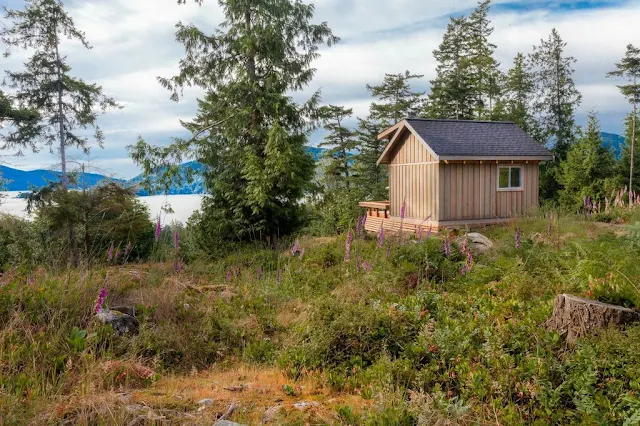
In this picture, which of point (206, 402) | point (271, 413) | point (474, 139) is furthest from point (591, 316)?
point (474, 139)

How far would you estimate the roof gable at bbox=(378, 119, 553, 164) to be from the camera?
13.9 metres

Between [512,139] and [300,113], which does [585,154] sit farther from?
[300,113]

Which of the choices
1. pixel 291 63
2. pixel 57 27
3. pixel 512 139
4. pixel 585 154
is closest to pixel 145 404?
pixel 291 63

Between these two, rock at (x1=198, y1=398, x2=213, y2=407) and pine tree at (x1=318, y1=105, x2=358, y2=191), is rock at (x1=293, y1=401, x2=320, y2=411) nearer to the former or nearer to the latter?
rock at (x1=198, y1=398, x2=213, y2=407)

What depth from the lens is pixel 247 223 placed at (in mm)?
14438

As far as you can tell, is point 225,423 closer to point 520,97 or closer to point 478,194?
point 478,194

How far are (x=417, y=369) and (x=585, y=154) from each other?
78.0ft

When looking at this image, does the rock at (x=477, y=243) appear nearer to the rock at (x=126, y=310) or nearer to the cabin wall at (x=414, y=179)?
the cabin wall at (x=414, y=179)

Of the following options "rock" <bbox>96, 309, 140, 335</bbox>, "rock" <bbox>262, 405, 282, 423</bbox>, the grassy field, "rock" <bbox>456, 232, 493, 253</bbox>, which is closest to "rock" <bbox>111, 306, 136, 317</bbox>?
the grassy field

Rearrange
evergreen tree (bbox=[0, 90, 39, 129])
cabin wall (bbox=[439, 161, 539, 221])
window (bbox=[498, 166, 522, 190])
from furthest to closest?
evergreen tree (bbox=[0, 90, 39, 129]), window (bbox=[498, 166, 522, 190]), cabin wall (bbox=[439, 161, 539, 221])

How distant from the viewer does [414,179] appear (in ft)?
50.0

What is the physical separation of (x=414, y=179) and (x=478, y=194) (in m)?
2.14

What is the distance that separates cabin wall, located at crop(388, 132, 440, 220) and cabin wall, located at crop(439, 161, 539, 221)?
1.09ft

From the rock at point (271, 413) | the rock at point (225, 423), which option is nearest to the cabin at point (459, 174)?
the rock at point (271, 413)
